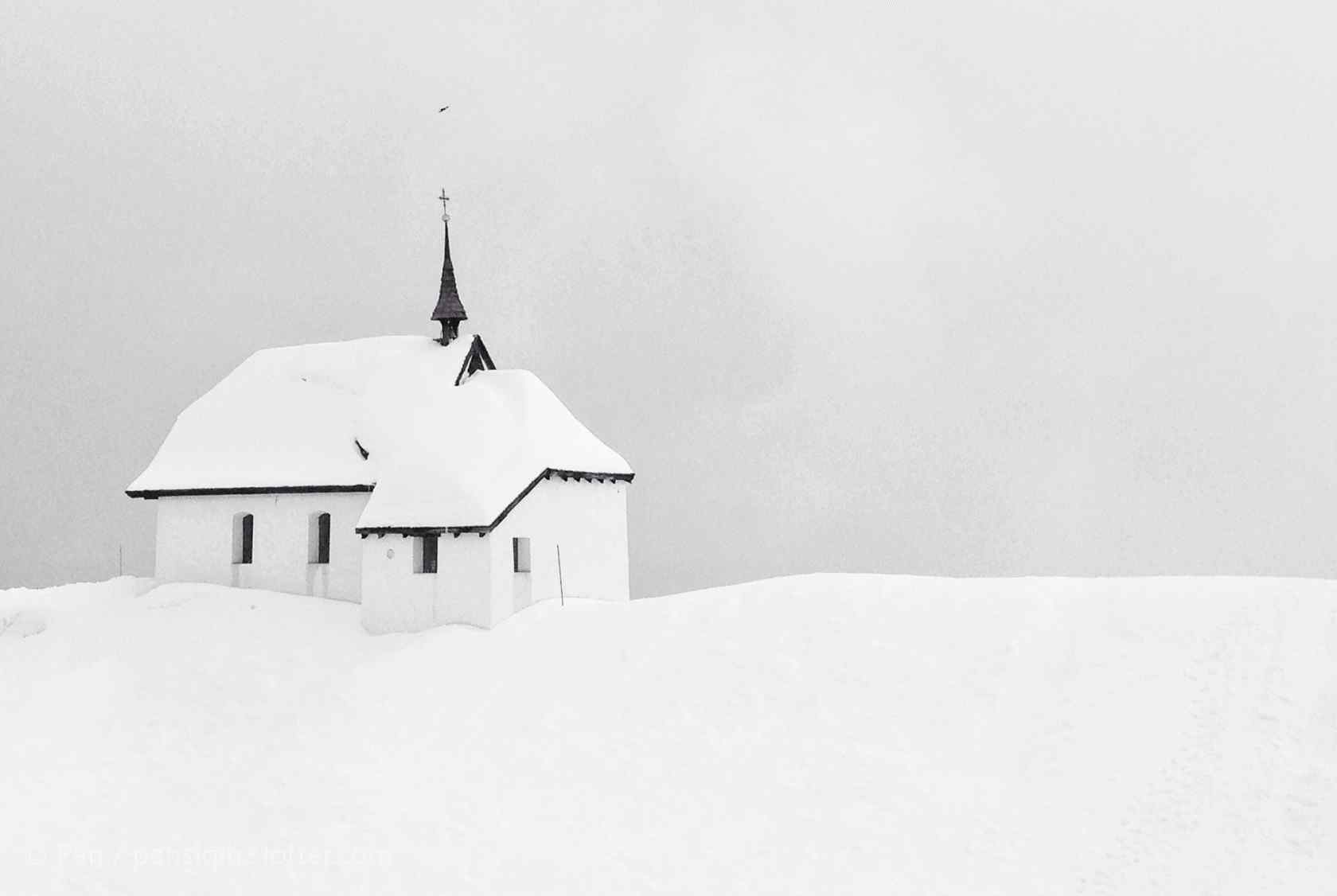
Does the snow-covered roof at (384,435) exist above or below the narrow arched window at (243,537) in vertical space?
above

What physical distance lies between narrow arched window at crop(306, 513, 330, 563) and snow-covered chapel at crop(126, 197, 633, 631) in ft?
0.15

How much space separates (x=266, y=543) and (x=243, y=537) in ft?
4.27

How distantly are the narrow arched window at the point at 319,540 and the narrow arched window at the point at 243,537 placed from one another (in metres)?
2.18

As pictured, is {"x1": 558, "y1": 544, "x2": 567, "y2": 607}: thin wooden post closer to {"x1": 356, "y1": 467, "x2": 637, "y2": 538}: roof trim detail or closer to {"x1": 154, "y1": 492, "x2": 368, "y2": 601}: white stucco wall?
{"x1": 356, "y1": 467, "x2": 637, "y2": 538}: roof trim detail

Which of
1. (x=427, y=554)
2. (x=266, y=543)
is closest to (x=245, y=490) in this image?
(x=266, y=543)

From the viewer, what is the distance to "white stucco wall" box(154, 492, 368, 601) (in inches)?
1373

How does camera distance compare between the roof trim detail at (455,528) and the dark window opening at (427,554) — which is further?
the dark window opening at (427,554)

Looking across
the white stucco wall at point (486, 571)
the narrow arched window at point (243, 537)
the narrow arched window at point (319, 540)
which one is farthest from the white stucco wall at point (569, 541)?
the narrow arched window at point (243, 537)

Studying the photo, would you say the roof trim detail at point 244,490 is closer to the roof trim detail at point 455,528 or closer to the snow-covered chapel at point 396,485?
the snow-covered chapel at point 396,485

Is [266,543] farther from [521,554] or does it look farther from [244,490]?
[521,554]

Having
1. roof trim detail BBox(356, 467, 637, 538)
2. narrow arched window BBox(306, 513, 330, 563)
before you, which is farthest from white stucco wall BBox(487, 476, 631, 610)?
narrow arched window BBox(306, 513, 330, 563)

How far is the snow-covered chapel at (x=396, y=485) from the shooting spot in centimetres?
3095

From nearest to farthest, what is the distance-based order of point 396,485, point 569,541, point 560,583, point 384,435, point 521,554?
point 396,485 < point 521,554 < point 560,583 < point 569,541 < point 384,435

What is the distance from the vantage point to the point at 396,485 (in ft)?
105
